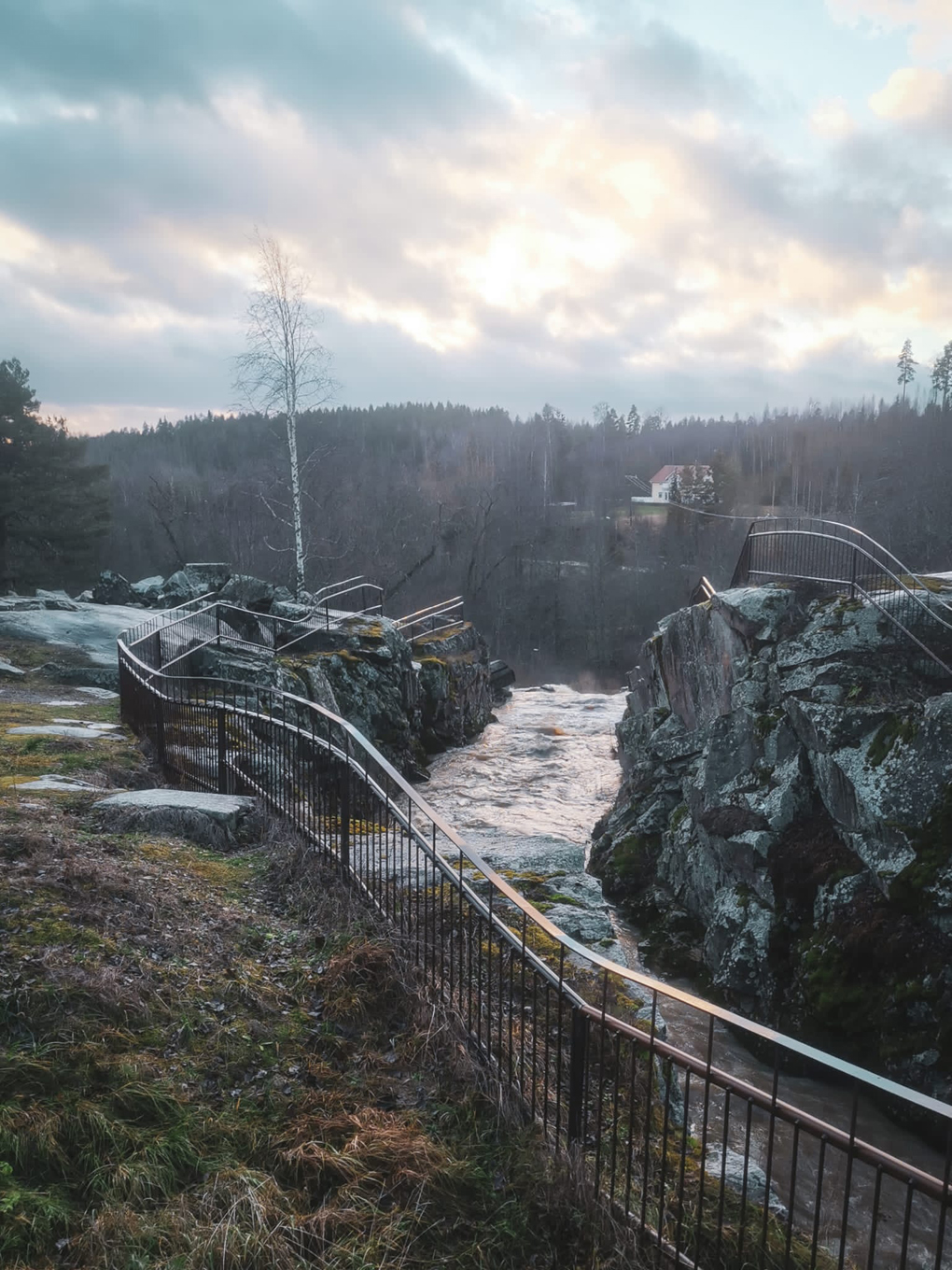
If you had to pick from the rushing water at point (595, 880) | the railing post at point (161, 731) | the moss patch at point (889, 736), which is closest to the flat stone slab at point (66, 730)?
the railing post at point (161, 731)

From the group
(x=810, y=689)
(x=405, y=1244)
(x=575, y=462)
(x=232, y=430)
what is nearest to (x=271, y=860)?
(x=405, y=1244)

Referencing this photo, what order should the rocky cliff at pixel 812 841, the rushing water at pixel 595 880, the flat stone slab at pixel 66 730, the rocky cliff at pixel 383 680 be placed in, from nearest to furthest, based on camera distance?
the rushing water at pixel 595 880 < the rocky cliff at pixel 812 841 < the flat stone slab at pixel 66 730 < the rocky cliff at pixel 383 680

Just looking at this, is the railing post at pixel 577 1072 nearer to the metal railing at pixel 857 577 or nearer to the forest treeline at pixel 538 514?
the metal railing at pixel 857 577

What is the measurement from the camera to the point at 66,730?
10680 millimetres

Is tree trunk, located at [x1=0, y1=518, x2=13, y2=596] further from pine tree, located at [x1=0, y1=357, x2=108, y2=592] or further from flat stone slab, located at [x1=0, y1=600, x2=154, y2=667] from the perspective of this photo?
flat stone slab, located at [x1=0, y1=600, x2=154, y2=667]

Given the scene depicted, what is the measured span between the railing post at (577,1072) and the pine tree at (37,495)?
35.2m

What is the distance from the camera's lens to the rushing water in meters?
5.85

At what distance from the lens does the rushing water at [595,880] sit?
5.85 meters

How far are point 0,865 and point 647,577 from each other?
5963cm

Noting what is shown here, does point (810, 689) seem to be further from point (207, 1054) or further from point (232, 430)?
point (232, 430)

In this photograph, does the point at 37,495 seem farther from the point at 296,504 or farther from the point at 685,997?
the point at 685,997

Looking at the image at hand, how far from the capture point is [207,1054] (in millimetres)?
3822

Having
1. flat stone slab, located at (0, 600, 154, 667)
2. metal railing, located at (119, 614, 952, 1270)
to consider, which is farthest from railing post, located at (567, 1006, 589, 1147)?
flat stone slab, located at (0, 600, 154, 667)

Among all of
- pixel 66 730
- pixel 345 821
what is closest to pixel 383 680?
pixel 66 730
